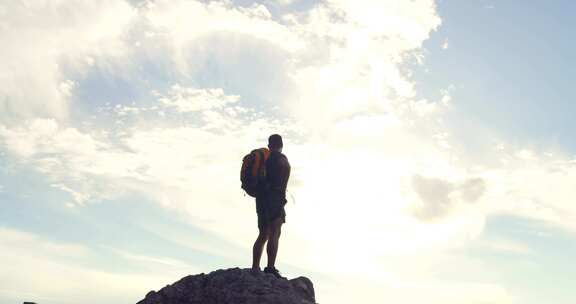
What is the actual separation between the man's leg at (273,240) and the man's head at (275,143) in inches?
72.0

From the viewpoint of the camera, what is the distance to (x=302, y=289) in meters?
13.2

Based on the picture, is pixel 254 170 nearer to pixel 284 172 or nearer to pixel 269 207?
pixel 284 172

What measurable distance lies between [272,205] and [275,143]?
163 cm

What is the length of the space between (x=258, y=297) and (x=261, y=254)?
149 centimetres

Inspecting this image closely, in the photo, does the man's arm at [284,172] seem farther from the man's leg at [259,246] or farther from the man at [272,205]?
the man's leg at [259,246]

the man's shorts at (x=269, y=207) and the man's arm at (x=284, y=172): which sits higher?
the man's arm at (x=284, y=172)

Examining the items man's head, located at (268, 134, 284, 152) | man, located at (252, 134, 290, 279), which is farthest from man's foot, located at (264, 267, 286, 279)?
man's head, located at (268, 134, 284, 152)

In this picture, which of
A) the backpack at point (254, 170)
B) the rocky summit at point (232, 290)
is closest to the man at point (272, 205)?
the backpack at point (254, 170)

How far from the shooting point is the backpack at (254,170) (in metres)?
12.9

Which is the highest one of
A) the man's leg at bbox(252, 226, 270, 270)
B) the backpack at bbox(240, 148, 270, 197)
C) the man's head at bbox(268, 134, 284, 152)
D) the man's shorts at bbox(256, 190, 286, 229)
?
the man's head at bbox(268, 134, 284, 152)

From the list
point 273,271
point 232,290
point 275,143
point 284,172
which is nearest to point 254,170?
point 284,172

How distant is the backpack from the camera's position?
42.4 ft

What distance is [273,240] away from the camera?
12836 mm

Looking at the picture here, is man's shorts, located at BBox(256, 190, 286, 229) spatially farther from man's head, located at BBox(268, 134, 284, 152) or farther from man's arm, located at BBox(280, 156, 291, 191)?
man's head, located at BBox(268, 134, 284, 152)
